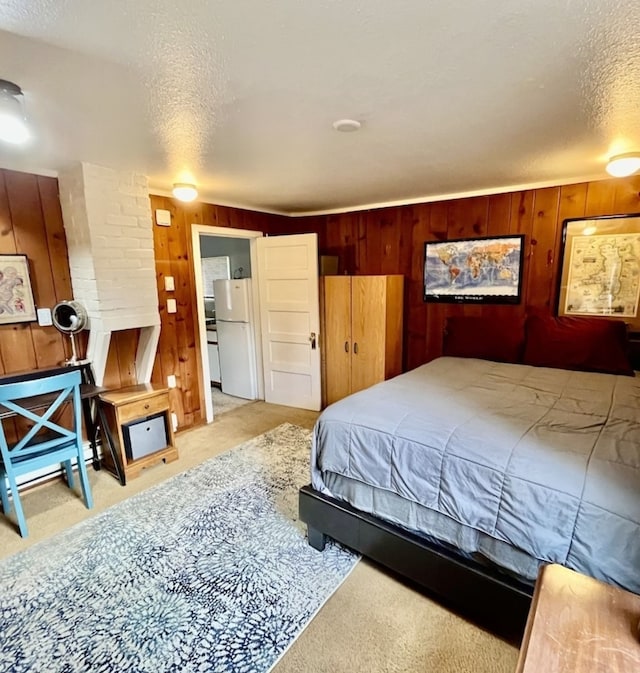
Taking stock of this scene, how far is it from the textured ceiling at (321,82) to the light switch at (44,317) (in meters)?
0.97

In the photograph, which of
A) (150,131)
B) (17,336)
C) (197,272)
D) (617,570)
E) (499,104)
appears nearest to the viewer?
(617,570)

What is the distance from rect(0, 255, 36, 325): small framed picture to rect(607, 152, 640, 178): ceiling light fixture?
402 cm

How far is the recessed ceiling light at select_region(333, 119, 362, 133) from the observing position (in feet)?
6.01

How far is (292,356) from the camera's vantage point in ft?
13.8

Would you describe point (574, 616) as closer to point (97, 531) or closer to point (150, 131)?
point (97, 531)

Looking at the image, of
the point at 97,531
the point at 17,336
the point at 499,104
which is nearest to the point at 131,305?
the point at 17,336

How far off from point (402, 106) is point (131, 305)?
2.34 m

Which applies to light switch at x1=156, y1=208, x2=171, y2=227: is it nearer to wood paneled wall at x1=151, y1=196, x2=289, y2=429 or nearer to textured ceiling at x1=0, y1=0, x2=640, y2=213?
wood paneled wall at x1=151, y1=196, x2=289, y2=429

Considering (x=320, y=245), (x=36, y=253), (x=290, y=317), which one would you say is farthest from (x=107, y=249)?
(x=320, y=245)

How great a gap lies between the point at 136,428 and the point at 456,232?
10.9 ft

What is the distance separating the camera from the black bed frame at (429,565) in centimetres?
142

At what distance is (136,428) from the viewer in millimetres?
2824

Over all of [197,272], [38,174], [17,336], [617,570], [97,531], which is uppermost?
[38,174]

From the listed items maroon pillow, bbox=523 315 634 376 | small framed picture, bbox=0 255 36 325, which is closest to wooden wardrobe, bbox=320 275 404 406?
maroon pillow, bbox=523 315 634 376
